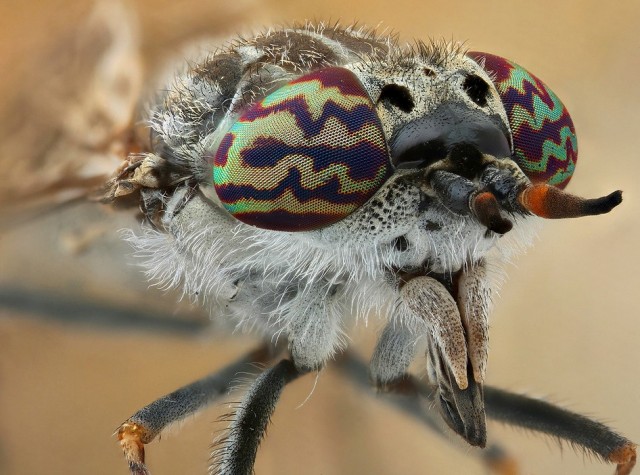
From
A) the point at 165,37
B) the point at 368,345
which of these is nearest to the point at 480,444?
the point at 368,345

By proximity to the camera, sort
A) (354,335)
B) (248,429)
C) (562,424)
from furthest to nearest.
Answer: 1. (354,335)
2. (562,424)
3. (248,429)

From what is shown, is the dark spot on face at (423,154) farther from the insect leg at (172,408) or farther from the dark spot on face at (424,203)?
the insect leg at (172,408)

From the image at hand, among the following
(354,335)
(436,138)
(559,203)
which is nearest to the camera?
(559,203)

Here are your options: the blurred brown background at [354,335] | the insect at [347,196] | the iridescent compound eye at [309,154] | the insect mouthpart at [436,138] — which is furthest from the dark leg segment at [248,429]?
the insect mouthpart at [436,138]

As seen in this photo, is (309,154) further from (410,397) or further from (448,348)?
(410,397)

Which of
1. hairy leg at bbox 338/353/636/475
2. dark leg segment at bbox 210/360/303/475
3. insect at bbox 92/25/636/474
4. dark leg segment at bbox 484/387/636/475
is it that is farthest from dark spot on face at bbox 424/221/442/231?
dark leg segment at bbox 484/387/636/475

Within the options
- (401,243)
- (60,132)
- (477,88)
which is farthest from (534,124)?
(60,132)

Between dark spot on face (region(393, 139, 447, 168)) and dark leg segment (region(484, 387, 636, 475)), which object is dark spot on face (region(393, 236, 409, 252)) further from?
dark leg segment (region(484, 387, 636, 475))
